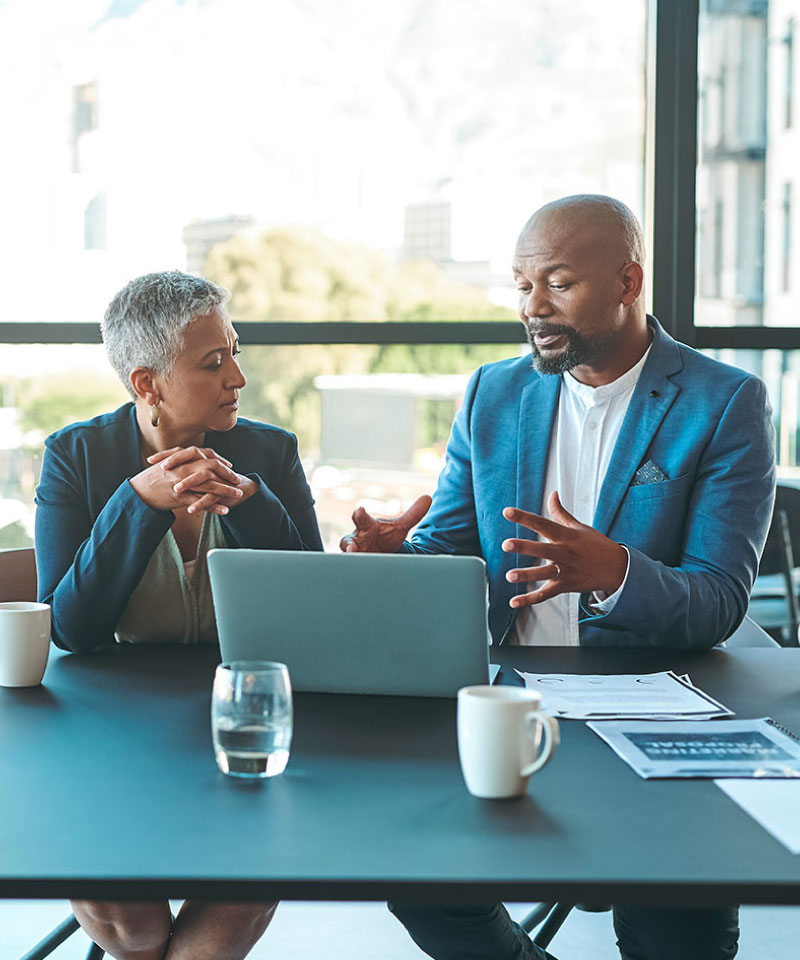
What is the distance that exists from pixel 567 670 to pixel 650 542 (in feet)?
1.86

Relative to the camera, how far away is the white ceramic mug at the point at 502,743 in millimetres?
1075

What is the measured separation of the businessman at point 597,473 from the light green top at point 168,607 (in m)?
0.28

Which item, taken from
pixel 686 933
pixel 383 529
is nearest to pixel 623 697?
pixel 686 933

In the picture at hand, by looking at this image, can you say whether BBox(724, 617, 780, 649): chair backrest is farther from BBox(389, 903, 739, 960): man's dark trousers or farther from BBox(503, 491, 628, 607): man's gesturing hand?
BBox(389, 903, 739, 960): man's dark trousers

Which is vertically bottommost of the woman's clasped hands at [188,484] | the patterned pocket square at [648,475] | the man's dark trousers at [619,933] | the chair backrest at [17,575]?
the man's dark trousers at [619,933]

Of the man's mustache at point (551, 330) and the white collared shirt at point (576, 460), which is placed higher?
the man's mustache at point (551, 330)

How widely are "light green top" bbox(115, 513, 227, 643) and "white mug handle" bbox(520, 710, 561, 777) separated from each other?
3.10 feet

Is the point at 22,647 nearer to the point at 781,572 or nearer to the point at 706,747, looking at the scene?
the point at 706,747

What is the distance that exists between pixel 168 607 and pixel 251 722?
2.71 ft

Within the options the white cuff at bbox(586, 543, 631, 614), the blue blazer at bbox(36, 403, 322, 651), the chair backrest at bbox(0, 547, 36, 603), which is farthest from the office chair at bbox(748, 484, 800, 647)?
the chair backrest at bbox(0, 547, 36, 603)

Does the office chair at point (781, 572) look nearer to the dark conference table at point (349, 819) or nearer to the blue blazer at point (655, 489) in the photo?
the blue blazer at point (655, 489)

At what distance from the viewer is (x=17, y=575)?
2209 millimetres

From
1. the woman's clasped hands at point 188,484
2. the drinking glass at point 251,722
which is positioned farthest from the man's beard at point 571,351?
the drinking glass at point 251,722

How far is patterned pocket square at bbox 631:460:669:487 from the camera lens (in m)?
2.10
